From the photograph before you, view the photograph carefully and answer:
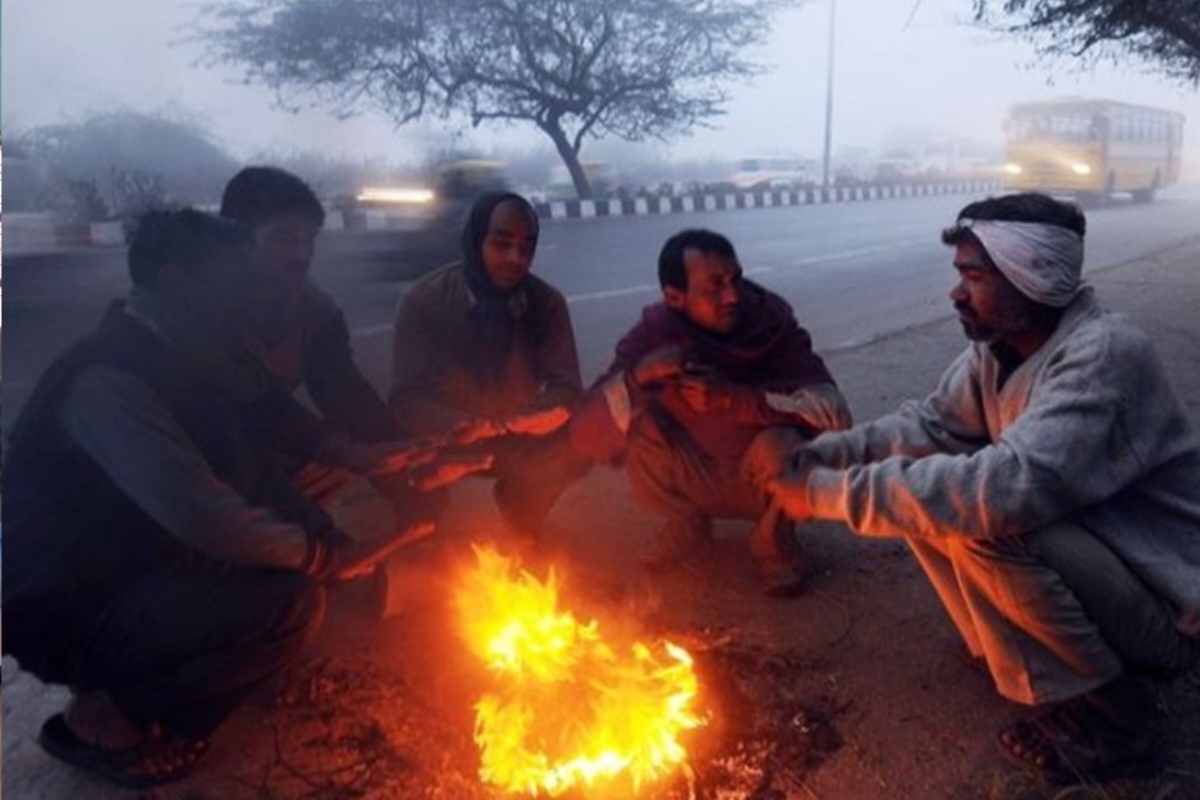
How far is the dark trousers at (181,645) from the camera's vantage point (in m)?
2.55

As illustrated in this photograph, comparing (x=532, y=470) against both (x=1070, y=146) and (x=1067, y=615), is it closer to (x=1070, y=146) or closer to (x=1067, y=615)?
(x=1067, y=615)

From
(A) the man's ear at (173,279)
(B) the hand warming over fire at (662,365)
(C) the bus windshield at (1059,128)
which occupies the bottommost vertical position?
(B) the hand warming over fire at (662,365)

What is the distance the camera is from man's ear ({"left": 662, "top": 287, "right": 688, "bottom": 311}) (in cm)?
355

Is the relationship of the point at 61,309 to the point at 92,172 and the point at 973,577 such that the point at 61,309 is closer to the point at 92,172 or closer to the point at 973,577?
the point at 92,172

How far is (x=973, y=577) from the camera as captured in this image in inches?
100

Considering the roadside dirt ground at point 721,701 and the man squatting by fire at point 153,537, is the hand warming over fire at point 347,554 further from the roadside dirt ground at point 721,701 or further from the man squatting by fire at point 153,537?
the roadside dirt ground at point 721,701

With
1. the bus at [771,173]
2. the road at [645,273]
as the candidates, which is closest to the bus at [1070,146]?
the road at [645,273]

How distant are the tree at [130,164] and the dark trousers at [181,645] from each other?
3.13 meters

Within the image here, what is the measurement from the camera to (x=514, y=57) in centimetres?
1395

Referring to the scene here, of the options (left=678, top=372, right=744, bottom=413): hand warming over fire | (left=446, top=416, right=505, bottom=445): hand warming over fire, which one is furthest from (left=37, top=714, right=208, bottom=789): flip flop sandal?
(left=678, top=372, right=744, bottom=413): hand warming over fire

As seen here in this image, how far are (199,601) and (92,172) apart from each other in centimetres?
377

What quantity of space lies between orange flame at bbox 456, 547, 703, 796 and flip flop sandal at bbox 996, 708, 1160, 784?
3.02ft

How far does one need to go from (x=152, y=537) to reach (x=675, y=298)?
1971mm

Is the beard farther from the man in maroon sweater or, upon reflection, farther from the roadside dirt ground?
the roadside dirt ground
